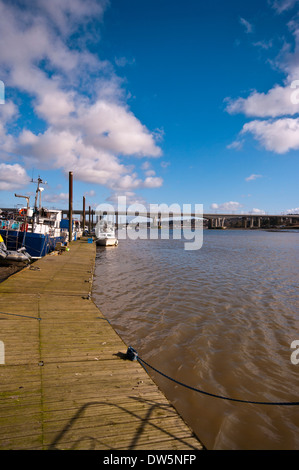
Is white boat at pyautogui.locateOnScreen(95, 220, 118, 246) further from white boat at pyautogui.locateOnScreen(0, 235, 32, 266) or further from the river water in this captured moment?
the river water

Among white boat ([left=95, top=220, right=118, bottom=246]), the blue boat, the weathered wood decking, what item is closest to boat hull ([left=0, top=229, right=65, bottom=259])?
the blue boat

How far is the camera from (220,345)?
7539mm

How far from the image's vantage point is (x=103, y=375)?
483cm

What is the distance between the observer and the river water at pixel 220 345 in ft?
15.2

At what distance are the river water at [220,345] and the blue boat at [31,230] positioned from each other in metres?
8.61

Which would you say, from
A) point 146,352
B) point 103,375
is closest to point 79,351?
point 103,375

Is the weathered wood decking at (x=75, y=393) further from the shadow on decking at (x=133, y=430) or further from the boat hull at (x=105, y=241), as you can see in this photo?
the boat hull at (x=105, y=241)

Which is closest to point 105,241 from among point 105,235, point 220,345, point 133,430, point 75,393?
point 105,235

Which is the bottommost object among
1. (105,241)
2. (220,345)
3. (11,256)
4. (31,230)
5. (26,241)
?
(220,345)

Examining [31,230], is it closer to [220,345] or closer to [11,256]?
[11,256]

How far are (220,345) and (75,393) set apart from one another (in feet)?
15.7

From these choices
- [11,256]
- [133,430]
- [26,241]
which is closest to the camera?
[133,430]
